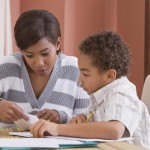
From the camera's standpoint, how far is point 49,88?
1756 mm

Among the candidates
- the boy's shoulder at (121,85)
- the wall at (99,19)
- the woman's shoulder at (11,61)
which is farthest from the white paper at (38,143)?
the wall at (99,19)

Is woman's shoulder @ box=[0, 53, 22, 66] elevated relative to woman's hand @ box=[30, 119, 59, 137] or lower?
elevated

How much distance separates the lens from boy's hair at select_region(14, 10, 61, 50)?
158 cm

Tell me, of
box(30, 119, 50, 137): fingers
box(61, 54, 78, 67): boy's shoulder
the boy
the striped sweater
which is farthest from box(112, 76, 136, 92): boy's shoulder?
box(61, 54, 78, 67): boy's shoulder

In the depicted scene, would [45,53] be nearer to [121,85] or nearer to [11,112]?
[11,112]

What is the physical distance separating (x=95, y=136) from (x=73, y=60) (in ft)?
2.91

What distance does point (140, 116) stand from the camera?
122 cm

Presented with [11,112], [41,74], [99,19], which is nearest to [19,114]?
[11,112]

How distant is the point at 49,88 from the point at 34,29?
319 millimetres

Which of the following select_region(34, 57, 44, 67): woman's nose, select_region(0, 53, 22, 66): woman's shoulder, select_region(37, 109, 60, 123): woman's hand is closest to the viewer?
select_region(37, 109, 60, 123): woman's hand

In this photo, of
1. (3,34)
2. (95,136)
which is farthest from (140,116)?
(3,34)

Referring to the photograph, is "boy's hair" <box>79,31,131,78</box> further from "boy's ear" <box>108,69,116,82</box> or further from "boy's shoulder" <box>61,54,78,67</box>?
"boy's shoulder" <box>61,54,78,67</box>

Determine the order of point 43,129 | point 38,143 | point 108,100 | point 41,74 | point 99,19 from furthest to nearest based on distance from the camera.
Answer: point 99,19 → point 41,74 → point 108,100 → point 43,129 → point 38,143

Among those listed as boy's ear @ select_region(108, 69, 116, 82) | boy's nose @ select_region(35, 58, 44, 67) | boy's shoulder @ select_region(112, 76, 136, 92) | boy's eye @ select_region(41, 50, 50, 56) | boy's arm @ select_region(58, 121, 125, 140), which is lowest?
boy's arm @ select_region(58, 121, 125, 140)
